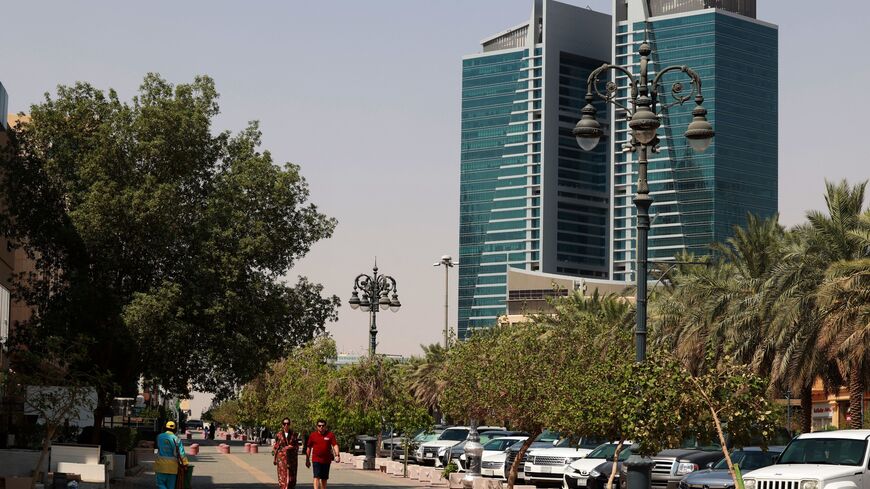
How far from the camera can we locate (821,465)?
810 inches

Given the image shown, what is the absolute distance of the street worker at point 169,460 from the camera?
22.9 metres

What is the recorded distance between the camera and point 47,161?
33.8 m

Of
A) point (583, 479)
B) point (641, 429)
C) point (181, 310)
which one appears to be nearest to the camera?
point (641, 429)

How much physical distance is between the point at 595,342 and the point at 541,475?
4.63 m

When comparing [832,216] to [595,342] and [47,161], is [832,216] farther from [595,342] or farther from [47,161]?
[47,161]

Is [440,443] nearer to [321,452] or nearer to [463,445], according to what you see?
[463,445]

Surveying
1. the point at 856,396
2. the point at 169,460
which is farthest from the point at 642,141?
the point at 856,396

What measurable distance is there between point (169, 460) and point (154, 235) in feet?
36.9

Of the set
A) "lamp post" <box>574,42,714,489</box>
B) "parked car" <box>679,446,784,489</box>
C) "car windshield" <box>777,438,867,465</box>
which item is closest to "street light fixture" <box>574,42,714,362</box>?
"lamp post" <box>574,42,714,489</box>

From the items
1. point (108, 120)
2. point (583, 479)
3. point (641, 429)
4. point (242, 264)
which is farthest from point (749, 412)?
point (108, 120)

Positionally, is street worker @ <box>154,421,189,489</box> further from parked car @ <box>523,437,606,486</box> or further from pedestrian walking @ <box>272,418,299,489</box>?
parked car @ <box>523,437,606,486</box>

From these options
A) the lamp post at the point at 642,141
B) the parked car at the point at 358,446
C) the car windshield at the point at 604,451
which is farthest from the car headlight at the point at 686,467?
the parked car at the point at 358,446

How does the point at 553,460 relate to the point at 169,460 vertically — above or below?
below

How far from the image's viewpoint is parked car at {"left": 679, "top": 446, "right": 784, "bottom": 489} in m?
26.6
